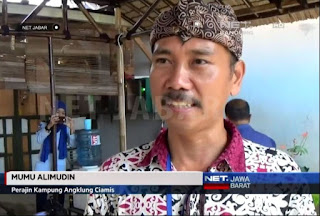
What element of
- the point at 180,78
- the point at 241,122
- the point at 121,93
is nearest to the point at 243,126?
the point at 241,122

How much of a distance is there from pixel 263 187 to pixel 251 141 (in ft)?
0.40

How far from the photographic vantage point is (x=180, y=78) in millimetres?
757

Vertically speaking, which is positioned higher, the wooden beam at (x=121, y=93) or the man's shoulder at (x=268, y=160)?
the wooden beam at (x=121, y=93)

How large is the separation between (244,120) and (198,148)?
0.13m

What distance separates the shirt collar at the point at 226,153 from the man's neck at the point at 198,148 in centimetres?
2

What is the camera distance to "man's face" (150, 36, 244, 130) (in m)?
0.76

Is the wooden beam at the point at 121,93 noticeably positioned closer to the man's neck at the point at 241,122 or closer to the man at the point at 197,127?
the man at the point at 197,127

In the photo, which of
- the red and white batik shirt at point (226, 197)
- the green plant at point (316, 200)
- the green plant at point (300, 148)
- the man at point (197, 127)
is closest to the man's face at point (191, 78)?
the man at point (197, 127)

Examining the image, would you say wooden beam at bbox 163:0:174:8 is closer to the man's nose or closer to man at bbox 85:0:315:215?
man at bbox 85:0:315:215

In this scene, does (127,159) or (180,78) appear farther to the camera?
(127,159)

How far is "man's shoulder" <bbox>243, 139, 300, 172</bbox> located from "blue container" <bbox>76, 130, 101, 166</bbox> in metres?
0.38

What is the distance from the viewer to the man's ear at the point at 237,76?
815 mm

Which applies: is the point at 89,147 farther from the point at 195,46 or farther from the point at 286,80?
the point at 286,80

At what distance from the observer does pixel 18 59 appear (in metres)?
0.94
